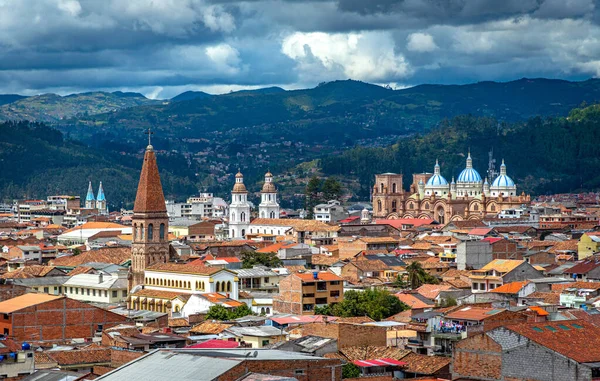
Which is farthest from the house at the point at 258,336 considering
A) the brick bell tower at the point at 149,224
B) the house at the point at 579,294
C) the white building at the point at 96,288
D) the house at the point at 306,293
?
the brick bell tower at the point at 149,224

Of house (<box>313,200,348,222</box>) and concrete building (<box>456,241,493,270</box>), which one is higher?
house (<box>313,200,348,222</box>)

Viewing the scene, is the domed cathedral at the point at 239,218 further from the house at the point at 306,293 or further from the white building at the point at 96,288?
the house at the point at 306,293

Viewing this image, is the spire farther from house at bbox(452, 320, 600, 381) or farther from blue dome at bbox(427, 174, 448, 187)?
blue dome at bbox(427, 174, 448, 187)

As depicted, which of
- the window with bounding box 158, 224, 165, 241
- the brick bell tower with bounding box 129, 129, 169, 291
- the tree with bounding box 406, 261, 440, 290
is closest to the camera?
the tree with bounding box 406, 261, 440, 290

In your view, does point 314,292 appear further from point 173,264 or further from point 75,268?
point 75,268

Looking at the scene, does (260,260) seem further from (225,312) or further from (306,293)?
(225,312)

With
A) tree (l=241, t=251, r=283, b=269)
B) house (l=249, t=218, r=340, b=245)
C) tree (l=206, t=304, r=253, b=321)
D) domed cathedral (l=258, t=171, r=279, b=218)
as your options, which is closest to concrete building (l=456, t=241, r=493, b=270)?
tree (l=241, t=251, r=283, b=269)

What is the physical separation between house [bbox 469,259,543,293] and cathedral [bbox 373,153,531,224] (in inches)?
3010

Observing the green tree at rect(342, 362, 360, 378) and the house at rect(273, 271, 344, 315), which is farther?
the house at rect(273, 271, 344, 315)

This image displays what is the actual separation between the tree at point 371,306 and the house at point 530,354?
20278mm

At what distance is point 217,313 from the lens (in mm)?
68812

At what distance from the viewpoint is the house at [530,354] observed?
4531 cm

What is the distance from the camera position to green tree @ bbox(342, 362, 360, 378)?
1909 inches

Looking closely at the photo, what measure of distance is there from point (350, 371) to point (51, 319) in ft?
74.8
